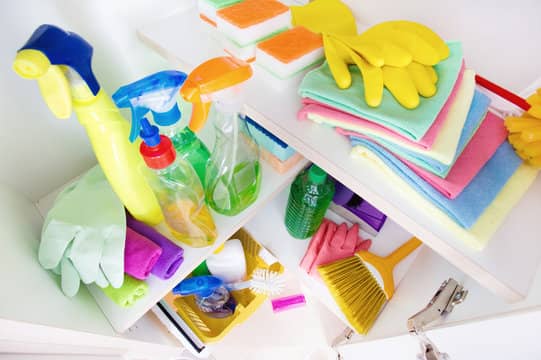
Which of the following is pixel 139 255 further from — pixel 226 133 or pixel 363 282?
pixel 363 282

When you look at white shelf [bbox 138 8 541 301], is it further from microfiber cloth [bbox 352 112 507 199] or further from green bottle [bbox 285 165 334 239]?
green bottle [bbox 285 165 334 239]

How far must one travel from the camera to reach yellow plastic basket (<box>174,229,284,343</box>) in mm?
833

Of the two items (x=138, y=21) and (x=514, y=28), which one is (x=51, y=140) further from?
(x=514, y=28)

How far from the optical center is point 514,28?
1.81 ft

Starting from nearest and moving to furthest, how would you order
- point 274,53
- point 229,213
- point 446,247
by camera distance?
1. point 446,247
2. point 274,53
3. point 229,213

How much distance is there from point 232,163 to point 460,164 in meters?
0.35

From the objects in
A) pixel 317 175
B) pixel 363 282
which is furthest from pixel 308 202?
pixel 363 282

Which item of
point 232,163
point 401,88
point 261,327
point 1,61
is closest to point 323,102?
point 401,88

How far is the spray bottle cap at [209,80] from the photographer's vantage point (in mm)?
420

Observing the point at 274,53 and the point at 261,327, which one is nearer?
the point at 274,53

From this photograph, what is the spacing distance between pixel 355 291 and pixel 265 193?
307 mm

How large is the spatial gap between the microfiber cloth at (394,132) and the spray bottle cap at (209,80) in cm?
11

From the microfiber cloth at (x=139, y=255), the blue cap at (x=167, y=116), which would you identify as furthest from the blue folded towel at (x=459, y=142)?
the microfiber cloth at (x=139, y=255)

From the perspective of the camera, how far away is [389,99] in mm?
455
